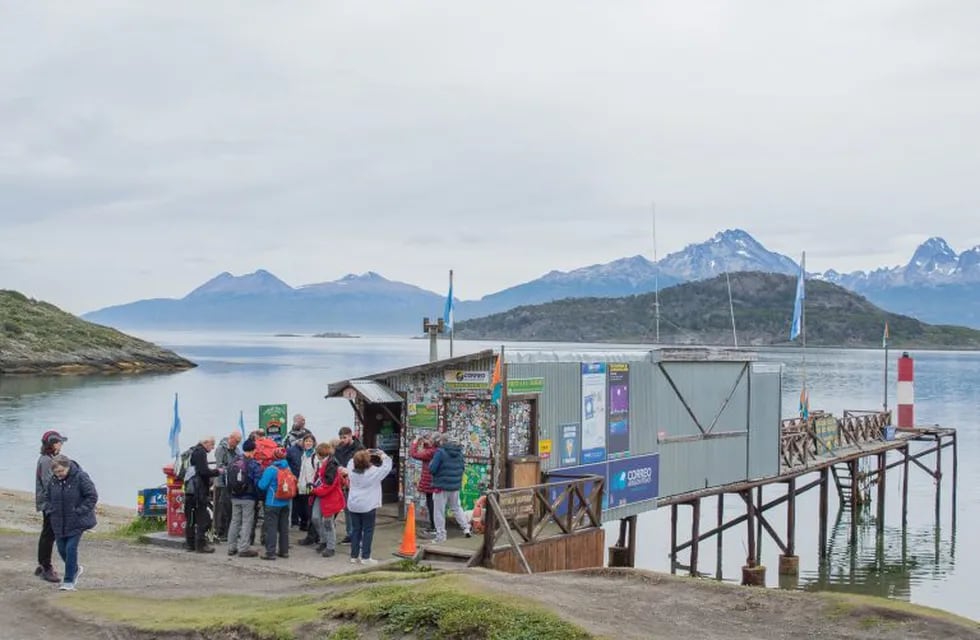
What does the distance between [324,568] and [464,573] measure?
314cm

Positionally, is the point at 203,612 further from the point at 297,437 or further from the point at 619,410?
the point at 619,410

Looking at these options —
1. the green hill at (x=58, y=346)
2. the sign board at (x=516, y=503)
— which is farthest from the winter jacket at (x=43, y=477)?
the green hill at (x=58, y=346)

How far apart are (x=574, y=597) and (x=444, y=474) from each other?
514 cm

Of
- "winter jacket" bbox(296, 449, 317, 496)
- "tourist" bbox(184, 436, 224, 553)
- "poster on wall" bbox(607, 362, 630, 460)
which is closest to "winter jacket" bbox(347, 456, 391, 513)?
"winter jacket" bbox(296, 449, 317, 496)

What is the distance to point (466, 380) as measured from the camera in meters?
17.2

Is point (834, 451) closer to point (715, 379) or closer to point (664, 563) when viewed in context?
point (664, 563)

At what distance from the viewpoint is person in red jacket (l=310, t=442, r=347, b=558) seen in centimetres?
1465

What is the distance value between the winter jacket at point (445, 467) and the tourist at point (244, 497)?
2674 mm

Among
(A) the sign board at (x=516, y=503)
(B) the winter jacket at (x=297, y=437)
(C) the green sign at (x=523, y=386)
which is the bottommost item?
(A) the sign board at (x=516, y=503)

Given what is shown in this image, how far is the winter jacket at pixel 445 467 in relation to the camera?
15.6 m

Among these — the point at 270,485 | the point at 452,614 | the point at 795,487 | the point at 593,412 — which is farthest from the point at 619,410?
the point at 795,487

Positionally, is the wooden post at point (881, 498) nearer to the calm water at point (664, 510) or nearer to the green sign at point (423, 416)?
the calm water at point (664, 510)

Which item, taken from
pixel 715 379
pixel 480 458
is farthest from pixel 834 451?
pixel 480 458

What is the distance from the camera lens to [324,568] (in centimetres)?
1391
